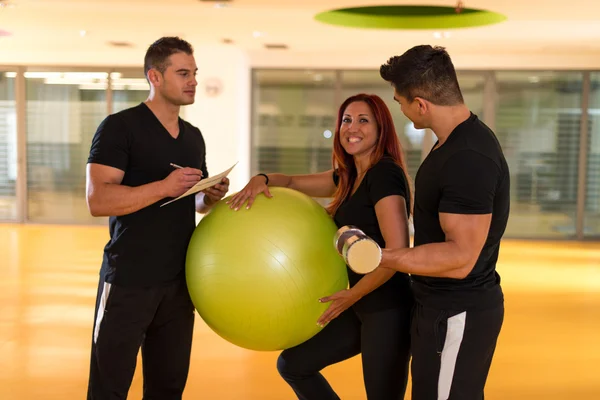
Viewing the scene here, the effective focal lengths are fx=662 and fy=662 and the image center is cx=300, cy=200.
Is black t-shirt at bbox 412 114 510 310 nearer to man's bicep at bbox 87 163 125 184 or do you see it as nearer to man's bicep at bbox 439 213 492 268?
man's bicep at bbox 439 213 492 268

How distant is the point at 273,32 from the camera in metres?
7.64

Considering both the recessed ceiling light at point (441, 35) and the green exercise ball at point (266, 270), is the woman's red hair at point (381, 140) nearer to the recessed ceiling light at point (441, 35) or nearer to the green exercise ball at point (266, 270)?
the green exercise ball at point (266, 270)

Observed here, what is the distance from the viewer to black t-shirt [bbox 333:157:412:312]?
2.15 metres

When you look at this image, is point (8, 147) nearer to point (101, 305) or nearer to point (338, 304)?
point (101, 305)

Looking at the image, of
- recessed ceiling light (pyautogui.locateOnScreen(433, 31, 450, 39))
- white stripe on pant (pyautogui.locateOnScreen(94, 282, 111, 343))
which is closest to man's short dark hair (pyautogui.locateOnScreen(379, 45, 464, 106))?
white stripe on pant (pyautogui.locateOnScreen(94, 282, 111, 343))

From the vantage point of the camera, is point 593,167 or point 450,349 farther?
point 593,167

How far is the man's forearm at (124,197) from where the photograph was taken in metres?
2.17

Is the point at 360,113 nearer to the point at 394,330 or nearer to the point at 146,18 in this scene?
the point at 394,330

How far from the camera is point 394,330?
215 centimetres

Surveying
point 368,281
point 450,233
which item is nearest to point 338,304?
point 368,281

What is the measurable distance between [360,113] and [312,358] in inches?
34.5

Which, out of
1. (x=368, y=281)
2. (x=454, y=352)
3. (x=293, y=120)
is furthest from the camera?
(x=293, y=120)

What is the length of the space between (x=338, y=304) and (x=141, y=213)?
741mm

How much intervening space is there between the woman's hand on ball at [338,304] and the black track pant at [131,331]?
556mm
